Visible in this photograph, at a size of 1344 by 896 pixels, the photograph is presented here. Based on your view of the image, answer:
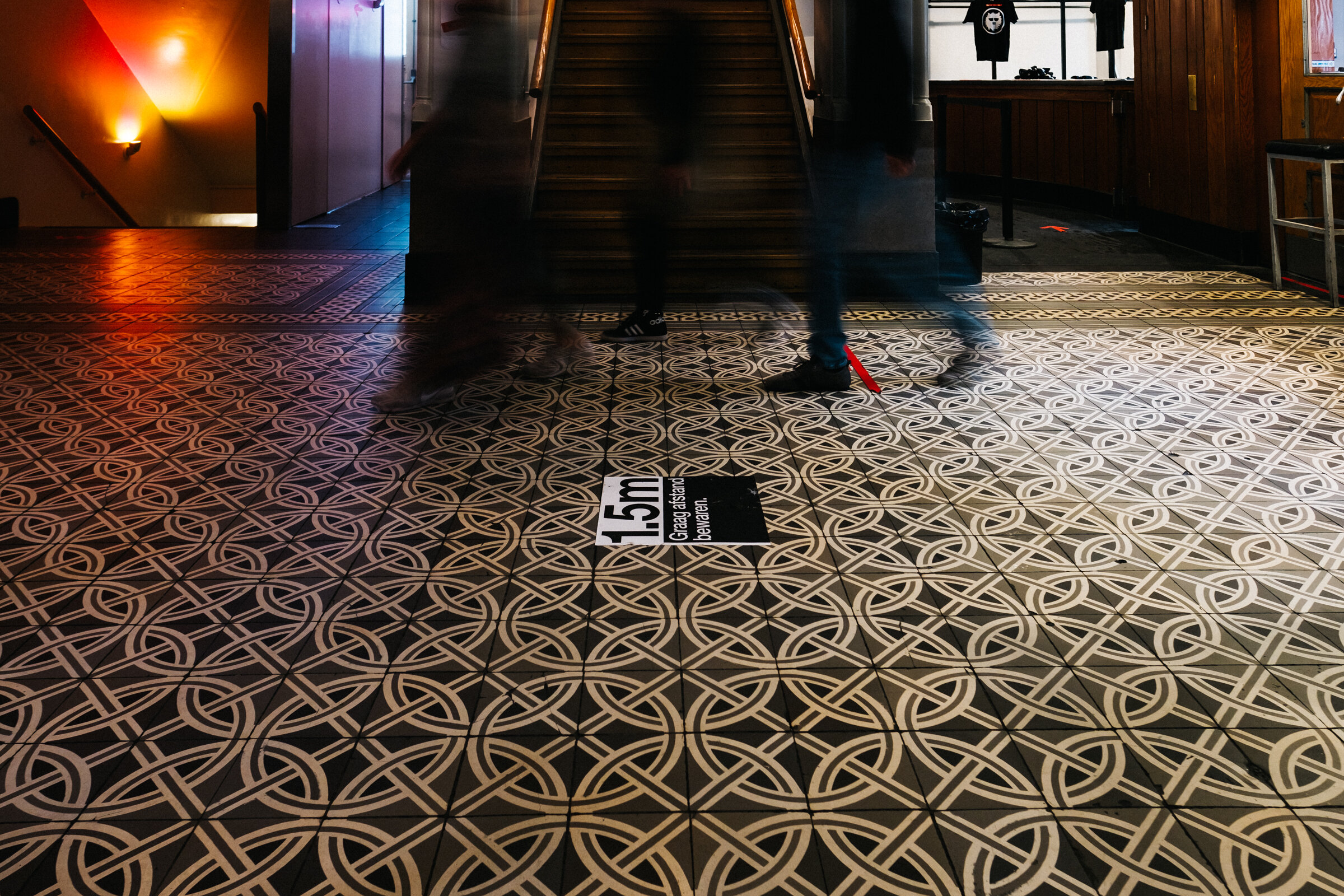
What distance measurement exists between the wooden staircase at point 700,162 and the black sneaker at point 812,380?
1.32 m

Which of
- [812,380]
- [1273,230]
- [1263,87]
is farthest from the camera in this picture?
[1263,87]

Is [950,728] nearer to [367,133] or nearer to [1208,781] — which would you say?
[1208,781]

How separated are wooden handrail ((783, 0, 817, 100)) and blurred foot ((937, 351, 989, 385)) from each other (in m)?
2.97

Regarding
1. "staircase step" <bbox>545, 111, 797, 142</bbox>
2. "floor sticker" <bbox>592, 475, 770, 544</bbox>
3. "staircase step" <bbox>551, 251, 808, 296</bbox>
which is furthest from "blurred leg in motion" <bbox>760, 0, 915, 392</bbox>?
"staircase step" <bbox>545, 111, 797, 142</bbox>

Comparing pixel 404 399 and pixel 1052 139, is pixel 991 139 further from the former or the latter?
pixel 404 399

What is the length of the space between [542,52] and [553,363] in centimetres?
389

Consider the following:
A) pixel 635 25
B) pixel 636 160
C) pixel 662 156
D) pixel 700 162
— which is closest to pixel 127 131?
pixel 635 25

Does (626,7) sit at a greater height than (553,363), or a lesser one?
greater

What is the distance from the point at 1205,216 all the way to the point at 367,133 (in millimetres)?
9548

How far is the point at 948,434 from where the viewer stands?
372cm

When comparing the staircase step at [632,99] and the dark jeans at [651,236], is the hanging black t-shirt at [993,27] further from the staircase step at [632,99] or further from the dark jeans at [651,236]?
the dark jeans at [651,236]

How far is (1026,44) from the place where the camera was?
52.0 feet

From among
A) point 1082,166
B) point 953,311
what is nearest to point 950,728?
point 953,311

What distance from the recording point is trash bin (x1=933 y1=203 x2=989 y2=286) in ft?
21.6
